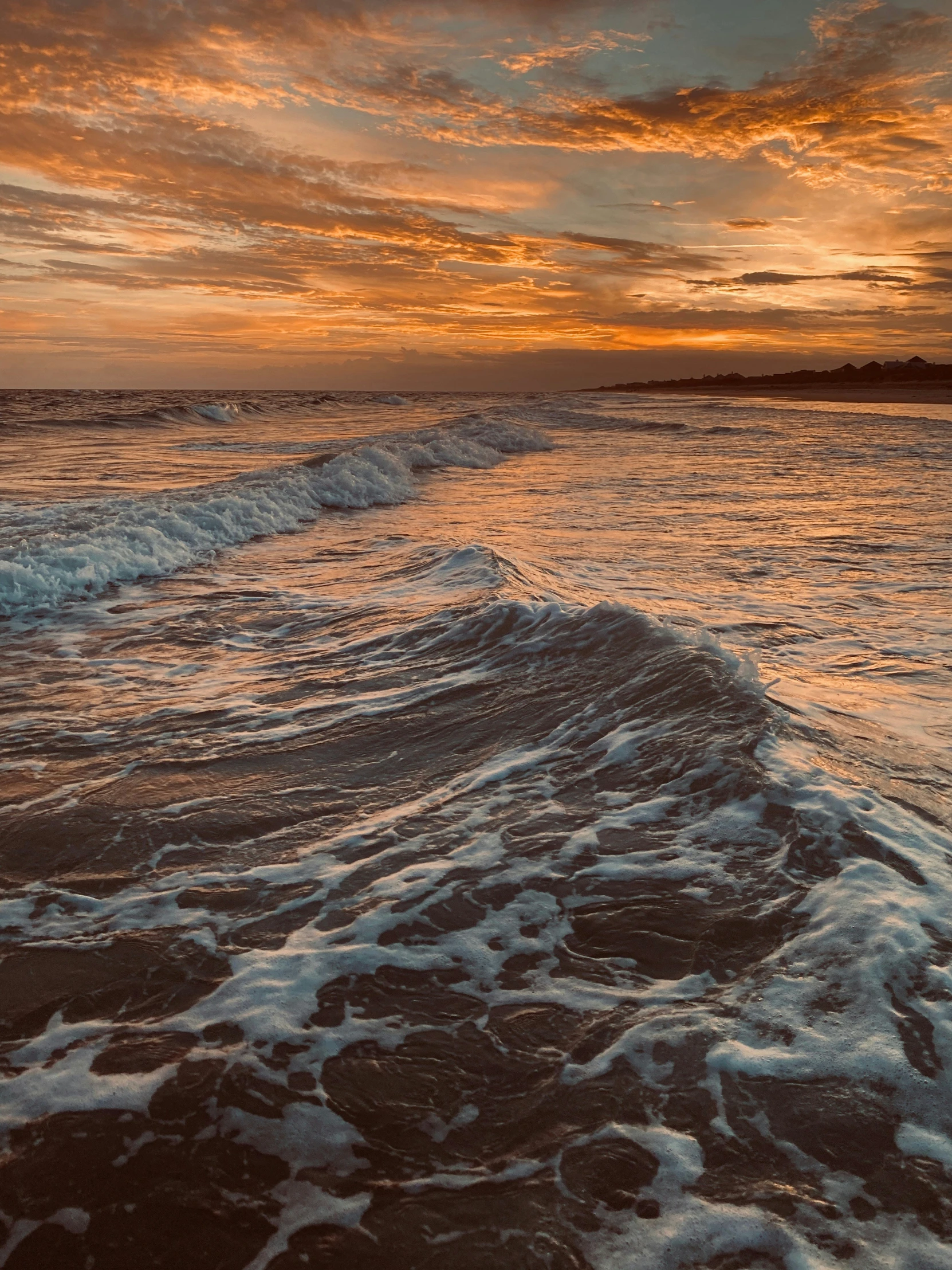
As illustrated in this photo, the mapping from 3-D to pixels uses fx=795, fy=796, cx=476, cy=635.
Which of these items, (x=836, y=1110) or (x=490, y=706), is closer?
(x=836, y=1110)

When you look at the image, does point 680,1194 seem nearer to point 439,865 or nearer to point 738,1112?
point 738,1112

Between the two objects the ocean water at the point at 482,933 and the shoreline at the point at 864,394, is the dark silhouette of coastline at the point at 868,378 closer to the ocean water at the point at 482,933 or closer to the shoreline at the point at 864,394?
the shoreline at the point at 864,394

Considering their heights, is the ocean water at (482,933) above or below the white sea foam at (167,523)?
below

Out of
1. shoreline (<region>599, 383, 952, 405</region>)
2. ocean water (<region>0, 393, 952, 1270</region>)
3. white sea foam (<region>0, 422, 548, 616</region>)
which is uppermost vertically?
shoreline (<region>599, 383, 952, 405</region>)

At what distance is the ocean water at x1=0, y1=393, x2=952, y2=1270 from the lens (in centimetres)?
212

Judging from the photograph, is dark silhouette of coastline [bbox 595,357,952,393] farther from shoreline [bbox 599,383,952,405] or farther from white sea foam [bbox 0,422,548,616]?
white sea foam [bbox 0,422,548,616]

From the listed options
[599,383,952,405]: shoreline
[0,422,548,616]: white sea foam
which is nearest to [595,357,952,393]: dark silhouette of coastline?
[599,383,952,405]: shoreline

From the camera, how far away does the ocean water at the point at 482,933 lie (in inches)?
83.4

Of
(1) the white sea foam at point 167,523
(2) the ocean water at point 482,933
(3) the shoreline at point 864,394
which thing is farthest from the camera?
(3) the shoreline at point 864,394

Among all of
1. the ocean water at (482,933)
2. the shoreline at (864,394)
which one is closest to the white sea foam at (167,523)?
the ocean water at (482,933)

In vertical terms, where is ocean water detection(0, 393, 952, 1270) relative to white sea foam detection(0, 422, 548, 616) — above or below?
below

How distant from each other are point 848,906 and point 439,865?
5.65ft

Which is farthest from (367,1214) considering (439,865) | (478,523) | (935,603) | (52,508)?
(52,508)

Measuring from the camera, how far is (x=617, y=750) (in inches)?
184
